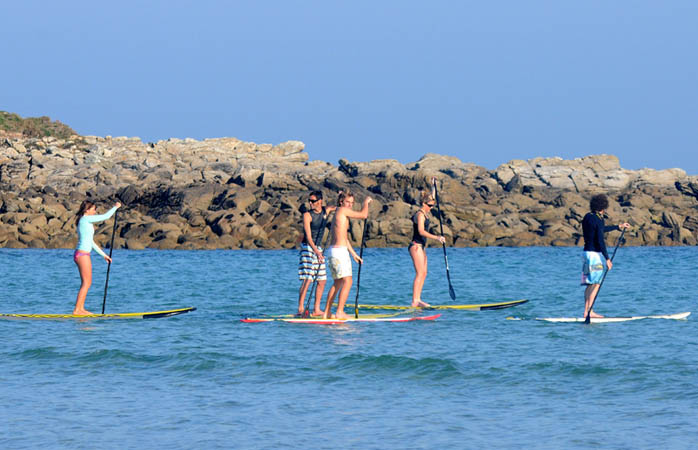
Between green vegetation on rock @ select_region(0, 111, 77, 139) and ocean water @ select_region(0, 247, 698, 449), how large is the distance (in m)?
84.7

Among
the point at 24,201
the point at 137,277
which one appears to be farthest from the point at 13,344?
the point at 24,201

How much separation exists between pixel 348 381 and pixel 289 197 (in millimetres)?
42332

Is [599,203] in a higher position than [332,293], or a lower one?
higher

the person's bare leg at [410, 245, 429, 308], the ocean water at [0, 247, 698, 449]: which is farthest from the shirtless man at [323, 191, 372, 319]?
the person's bare leg at [410, 245, 429, 308]

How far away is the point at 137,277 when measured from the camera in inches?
1127

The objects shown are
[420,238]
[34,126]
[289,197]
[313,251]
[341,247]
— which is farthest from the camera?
[34,126]

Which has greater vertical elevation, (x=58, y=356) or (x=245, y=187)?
(x=245, y=187)

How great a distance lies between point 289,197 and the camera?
52719 millimetres

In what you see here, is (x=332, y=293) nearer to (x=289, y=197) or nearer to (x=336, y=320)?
(x=336, y=320)

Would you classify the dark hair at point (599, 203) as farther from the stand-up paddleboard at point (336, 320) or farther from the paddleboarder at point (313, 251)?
the paddleboarder at point (313, 251)

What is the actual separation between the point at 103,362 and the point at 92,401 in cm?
239

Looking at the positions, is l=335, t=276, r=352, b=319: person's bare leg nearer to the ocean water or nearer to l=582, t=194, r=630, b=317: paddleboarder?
the ocean water

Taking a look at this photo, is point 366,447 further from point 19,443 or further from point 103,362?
point 103,362

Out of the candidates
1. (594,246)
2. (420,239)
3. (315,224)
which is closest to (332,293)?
(315,224)
